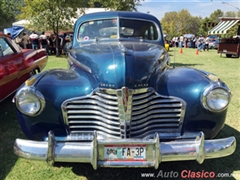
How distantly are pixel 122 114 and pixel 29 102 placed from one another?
965 mm

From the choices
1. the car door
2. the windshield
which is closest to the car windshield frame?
the windshield

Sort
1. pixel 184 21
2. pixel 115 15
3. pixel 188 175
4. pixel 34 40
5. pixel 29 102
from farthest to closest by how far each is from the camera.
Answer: pixel 184 21 < pixel 34 40 < pixel 115 15 < pixel 188 175 < pixel 29 102

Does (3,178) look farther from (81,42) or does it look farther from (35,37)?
(35,37)

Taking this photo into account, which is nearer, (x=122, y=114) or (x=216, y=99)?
(x=122, y=114)

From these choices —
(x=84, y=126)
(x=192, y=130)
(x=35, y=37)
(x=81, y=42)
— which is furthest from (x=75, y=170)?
(x=35, y=37)

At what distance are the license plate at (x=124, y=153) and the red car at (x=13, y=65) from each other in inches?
107

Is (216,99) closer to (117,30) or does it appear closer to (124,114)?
A: (124,114)

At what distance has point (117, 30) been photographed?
397cm

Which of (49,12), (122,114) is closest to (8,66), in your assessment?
(122,114)

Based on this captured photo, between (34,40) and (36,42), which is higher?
(34,40)

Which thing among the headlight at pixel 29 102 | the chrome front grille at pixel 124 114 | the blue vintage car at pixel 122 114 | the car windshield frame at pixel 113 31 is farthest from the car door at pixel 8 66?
the chrome front grille at pixel 124 114

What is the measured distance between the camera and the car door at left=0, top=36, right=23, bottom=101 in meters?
4.24

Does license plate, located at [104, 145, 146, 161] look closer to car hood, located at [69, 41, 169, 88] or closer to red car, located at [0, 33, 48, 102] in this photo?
car hood, located at [69, 41, 169, 88]

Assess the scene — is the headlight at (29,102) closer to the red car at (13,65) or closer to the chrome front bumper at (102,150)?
the chrome front bumper at (102,150)
